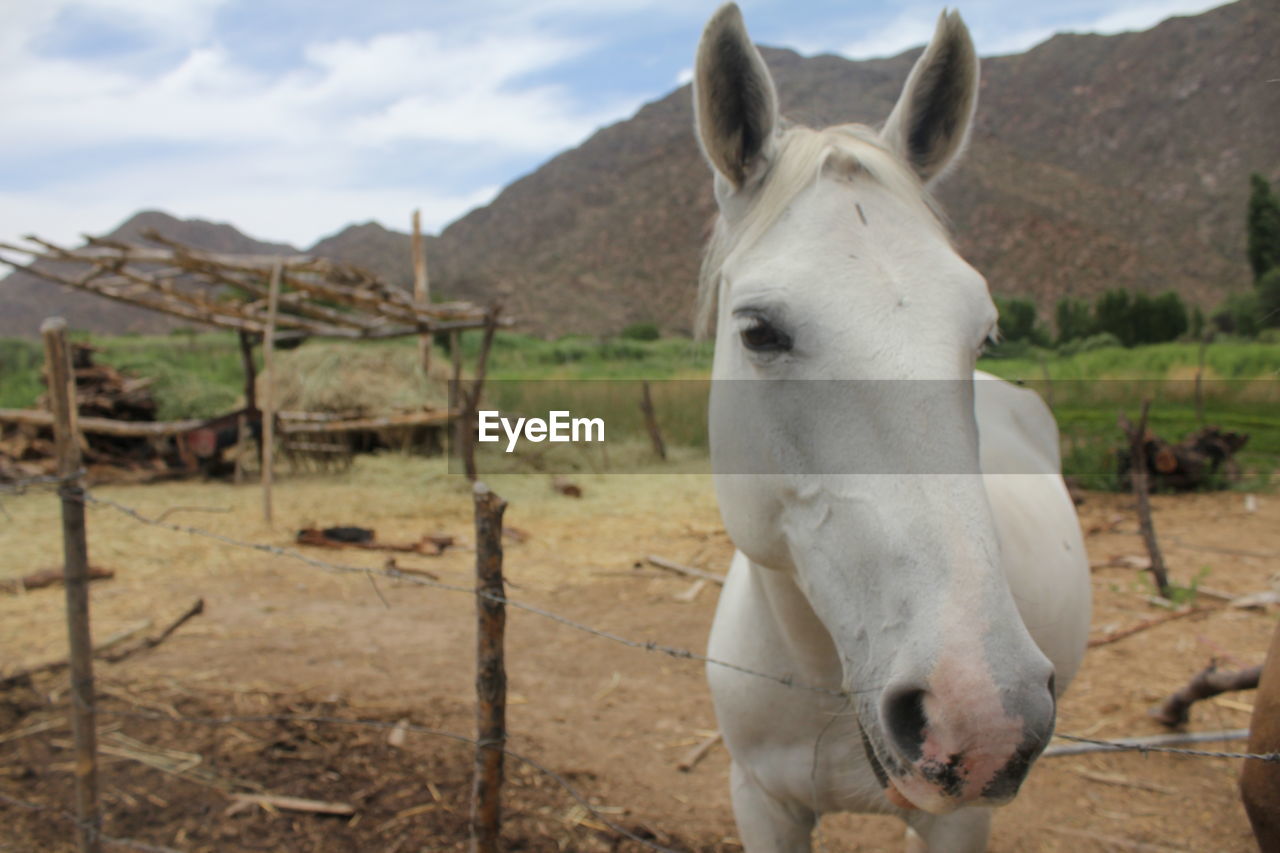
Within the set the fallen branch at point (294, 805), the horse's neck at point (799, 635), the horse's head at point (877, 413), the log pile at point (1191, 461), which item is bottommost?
the fallen branch at point (294, 805)

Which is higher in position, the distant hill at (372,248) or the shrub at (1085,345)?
the distant hill at (372,248)

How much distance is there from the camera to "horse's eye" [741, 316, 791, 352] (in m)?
1.28

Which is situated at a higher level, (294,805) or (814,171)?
(814,171)

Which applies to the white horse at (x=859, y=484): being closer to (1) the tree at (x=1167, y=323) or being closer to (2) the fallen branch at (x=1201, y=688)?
(2) the fallen branch at (x=1201, y=688)

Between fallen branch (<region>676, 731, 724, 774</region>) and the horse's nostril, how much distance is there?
106 inches

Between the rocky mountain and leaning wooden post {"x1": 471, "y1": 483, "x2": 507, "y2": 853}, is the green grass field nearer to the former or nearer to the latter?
leaning wooden post {"x1": 471, "y1": 483, "x2": 507, "y2": 853}

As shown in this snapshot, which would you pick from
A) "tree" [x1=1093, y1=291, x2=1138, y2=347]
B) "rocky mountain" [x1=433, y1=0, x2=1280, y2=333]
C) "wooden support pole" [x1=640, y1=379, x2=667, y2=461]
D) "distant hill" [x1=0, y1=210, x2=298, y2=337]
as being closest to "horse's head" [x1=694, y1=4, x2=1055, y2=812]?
"wooden support pole" [x1=640, y1=379, x2=667, y2=461]

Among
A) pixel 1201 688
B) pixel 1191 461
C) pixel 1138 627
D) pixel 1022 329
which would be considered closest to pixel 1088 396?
pixel 1191 461

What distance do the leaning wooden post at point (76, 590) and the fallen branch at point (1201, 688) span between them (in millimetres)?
4172

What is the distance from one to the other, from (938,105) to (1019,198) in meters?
52.4

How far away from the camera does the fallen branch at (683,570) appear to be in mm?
6355

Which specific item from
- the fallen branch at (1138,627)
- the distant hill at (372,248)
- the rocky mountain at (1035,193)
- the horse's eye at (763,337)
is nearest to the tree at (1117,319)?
the rocky mountain at (1035,193)

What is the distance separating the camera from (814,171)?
1.40 meters

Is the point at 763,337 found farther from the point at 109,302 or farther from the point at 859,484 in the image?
the point at 109,302
